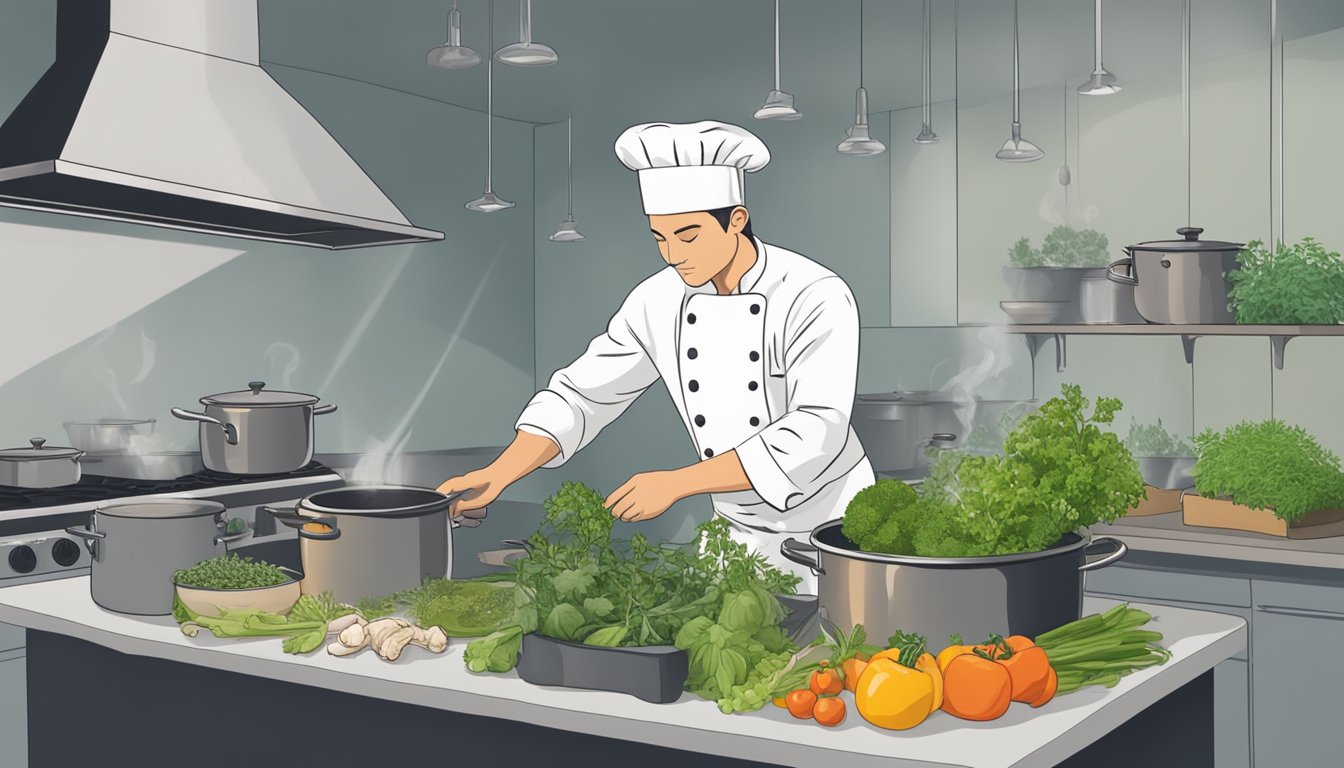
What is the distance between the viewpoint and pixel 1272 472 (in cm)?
319

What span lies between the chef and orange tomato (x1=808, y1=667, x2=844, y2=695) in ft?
2.02

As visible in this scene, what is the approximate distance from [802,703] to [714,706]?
124 millimetres

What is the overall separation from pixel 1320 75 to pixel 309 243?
3.48 meters

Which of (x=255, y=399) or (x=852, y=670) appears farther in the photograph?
(x=255, y=399)

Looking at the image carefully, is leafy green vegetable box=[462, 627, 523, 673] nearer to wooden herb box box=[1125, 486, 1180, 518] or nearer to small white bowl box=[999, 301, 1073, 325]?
wooden herb box box=[1125, 486, 1180, 518]

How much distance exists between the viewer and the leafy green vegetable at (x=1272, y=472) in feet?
10.4

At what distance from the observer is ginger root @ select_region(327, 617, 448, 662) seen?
1712 mm

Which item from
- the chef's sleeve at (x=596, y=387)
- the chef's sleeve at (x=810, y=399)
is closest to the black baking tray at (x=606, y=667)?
the chef's sleeve at (x=810, y=399)

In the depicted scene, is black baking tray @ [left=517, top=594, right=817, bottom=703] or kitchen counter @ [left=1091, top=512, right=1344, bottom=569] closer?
black baking tray @ [left=517, top=594, right=817, bottom=703]

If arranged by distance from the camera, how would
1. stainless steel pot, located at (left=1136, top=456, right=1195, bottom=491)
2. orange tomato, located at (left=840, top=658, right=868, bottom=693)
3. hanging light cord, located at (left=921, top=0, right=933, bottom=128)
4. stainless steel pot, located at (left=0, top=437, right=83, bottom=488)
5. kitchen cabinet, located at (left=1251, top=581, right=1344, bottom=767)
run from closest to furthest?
1. orange tomato, located at (left=840, top=658, right=868, bottom=693)
2. kitchen cabinet, located at (left=1251, top=581, right=1344, bottom=767)
3. stainless steel pot, located at (left=0, top=437, right=83, bottom=488)
4. stainless steel pot, located at (left=1136, top=456, right=1195, bottom=491)
5. hanging light cord, located at (left=921, top=0, right=933, bottom=128)

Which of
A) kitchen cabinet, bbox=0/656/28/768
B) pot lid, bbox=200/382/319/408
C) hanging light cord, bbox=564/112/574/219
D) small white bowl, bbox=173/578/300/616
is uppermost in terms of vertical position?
hanging light cord, bbox=564/112/574/219

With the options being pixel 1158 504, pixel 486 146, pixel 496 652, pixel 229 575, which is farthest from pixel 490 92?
pixel 496 652

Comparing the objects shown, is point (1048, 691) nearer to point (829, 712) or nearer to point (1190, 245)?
point (829, 712)

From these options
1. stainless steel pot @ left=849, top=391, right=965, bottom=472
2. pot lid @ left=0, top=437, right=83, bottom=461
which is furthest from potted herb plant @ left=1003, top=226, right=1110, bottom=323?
pot lid @ left=0, top=437, right=83, bottom=461
